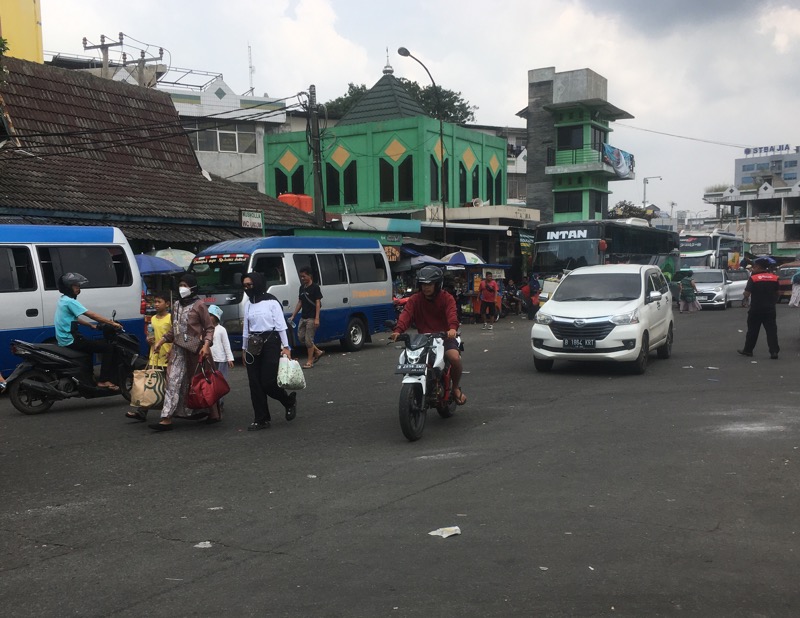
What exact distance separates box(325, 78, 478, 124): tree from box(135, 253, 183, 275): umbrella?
143ft

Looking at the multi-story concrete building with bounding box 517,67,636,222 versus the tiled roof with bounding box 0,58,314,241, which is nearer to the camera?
the tiled roof with bounding box 0,58,314,241

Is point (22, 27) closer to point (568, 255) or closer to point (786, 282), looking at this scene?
point (568, 255)

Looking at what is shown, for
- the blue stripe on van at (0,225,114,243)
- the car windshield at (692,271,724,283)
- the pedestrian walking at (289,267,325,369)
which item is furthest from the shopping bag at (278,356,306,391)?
the car windshield at (692,271,724,283)

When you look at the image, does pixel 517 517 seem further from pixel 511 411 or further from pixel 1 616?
pixel 511 411

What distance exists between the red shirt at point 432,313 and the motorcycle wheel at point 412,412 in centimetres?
88

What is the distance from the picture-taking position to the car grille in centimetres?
1266

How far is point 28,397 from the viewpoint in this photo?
1049 centimetres

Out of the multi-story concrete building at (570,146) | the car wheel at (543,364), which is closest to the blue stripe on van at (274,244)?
the car wheel at (543,364)

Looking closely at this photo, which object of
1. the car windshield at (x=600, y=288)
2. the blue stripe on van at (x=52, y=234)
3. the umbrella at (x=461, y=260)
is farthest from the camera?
the umbrella at (x=461, y=260)

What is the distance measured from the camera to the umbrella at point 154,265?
17.9 m

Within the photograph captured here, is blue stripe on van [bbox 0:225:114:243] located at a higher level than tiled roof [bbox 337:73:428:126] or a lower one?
lower

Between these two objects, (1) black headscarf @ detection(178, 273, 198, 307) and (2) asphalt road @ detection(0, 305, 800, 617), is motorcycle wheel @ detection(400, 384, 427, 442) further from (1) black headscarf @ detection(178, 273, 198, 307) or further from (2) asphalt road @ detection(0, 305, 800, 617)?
(1) black headscarf @ detection(178, 273, 198, 307)

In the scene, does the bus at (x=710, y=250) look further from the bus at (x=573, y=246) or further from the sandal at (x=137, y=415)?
the sandal at (x=137, y=415)

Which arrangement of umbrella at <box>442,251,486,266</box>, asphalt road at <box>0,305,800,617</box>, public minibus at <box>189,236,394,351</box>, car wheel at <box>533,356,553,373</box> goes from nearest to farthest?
asphalt road at <box>0,305,800,617</box>
car wheel at <box>533,356,553,373</box>
public minibus at <box>189,236,394,351</box>
umbrella at <box>442,251,486,266</box>
